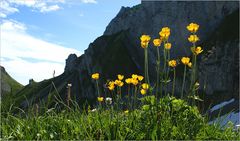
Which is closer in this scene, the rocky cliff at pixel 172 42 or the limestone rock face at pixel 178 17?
the rocky cliff at pixel 172 42

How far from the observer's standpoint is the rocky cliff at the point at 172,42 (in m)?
106

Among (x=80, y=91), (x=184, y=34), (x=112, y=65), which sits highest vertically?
(x=184, y=34)

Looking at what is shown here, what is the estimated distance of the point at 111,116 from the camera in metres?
6.48

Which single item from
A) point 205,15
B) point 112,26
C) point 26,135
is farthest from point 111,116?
point 112,26

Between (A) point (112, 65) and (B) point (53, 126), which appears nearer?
(B) point (53, 126)

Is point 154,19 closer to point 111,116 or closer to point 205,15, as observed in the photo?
point 205,15

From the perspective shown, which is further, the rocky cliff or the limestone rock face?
the limestone rock face

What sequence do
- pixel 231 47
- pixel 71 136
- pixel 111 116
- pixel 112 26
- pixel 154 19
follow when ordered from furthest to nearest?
pixel 112 26 → pixel 154 19 → pixel 231 47 → pixel 111 116 → pixel 71 136

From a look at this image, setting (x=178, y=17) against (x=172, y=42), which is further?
(x=178, y=17)

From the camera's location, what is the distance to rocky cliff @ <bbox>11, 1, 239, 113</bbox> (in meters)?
106

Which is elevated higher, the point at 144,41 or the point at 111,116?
the point at 144,41

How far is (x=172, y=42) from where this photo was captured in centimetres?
14938

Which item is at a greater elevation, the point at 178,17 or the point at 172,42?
the point at 178,17

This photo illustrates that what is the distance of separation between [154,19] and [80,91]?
142ft
